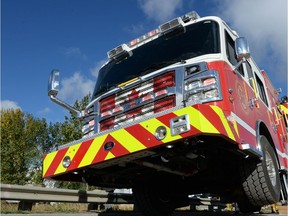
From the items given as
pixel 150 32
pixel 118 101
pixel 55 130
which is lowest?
pixel 118 101

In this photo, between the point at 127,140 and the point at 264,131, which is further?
the point at 264,131

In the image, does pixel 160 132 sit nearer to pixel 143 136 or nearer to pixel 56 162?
pixel 143 136

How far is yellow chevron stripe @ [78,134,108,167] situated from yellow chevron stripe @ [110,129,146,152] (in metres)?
0.19

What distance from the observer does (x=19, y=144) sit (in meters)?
29.8

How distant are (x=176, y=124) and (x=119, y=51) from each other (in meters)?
2.61

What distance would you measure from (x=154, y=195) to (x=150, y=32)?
2836 mm

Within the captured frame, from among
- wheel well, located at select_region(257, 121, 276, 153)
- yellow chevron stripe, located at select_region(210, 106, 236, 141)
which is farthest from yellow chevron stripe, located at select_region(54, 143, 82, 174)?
wheel well, located at select_region(257, 121, 276, 153)

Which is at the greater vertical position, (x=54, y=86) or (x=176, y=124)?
(x=54, y=86)

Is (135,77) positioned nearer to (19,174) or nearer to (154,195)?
(154,195)

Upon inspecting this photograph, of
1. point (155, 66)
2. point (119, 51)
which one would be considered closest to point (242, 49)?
point (155, 66)

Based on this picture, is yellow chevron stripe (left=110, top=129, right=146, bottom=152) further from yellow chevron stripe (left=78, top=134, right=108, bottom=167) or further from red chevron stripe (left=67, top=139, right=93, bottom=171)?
red chevron stripe (left=67, top=139, right=93, bottom=171)

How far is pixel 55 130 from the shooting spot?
36438mm

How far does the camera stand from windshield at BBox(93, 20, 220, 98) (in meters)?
4.71

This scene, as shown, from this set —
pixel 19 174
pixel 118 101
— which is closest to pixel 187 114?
pixel 118 101
